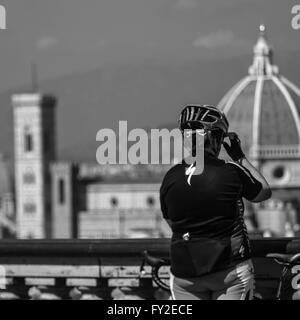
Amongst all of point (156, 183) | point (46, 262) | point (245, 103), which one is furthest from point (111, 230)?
point (46, 262)

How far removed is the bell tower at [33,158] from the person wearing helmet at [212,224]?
82.0m

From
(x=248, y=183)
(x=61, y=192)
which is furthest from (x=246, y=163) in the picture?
(x=61, y=192)

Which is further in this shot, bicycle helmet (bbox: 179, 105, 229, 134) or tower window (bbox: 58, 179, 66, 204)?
tower window (bbox: 58, 179, 66, 204)

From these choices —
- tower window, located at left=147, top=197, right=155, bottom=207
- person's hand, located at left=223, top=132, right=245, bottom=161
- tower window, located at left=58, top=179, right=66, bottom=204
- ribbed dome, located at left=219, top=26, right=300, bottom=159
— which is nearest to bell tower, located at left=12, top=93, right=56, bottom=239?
tower window, located at left=58, top=179, right=66, bottom=204

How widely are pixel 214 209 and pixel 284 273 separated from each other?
0.46 m

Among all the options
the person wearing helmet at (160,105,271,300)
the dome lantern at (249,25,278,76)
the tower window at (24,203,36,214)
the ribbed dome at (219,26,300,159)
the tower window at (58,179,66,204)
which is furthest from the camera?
the tower window at (24,203,36,214)

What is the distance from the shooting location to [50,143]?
94.6 m

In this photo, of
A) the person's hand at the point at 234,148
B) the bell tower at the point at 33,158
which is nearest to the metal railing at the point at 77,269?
the person's hand at the point at 234,148

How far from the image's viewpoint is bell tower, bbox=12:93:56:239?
3524 inches

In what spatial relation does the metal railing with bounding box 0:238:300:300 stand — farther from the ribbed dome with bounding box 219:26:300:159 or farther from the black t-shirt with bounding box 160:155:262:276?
the ribbed dome with bounding box 219:26:300:159

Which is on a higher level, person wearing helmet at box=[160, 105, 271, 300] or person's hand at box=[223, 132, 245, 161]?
person's hand at box=[223, 132, 245, 161]
